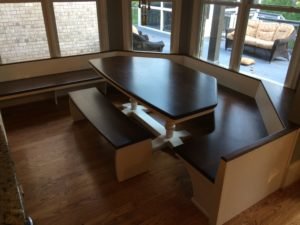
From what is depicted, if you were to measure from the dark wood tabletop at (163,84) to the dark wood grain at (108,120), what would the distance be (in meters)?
0.29

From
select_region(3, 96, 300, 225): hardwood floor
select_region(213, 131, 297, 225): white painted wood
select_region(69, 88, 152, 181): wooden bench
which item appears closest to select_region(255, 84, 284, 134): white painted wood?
select_region(213, 131, 297, 225): white painted wood

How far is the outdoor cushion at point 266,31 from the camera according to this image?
2857 mm

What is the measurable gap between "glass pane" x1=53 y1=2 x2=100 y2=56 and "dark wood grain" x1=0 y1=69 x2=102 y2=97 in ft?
1.28

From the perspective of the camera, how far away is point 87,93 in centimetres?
302

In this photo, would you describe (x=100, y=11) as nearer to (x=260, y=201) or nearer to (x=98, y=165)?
(x=98, y=165)

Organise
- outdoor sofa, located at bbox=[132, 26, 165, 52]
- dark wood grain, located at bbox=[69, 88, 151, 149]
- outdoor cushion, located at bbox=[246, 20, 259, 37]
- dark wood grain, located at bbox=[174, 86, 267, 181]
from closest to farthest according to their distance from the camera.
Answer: dark wood grain, located at bbox=[174, 86, 267, 181]
dark wood grain, located at bbox=[69, 88, 151, 149]
outdoor cushion, located at bbox=[246, 20, 259, 37]
outdoor sofa, located at bbox=[132, 26, 165, 52]

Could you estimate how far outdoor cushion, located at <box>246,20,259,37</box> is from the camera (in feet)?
9.73

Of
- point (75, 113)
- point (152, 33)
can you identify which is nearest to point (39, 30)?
point (75, 113)

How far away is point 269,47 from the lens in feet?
9.75

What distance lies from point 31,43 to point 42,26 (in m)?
0.28

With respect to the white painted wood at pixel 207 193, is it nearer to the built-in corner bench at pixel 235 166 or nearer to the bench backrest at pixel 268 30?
the built-in corner bench at pixel 235 166

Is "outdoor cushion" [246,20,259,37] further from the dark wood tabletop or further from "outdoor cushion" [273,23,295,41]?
the dark wood tabletop

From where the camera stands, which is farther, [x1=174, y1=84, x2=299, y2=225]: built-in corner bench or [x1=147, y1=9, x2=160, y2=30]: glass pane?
[x1=147, y1=9, x2=160, y2=30]: glass pane

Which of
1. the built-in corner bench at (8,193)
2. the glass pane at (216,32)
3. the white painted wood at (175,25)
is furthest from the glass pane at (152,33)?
the built-in corner bench at (8,193)
